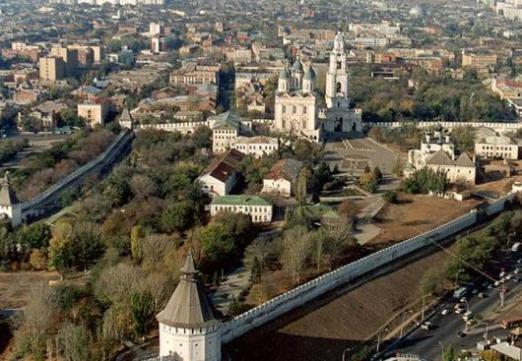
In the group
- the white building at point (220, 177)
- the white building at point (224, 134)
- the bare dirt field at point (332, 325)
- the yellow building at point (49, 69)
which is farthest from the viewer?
the yellow building at point (49, 69)

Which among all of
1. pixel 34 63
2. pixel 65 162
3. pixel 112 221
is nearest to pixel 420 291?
pixel 112 221

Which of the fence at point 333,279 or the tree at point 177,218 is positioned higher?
the tree at point 177,218

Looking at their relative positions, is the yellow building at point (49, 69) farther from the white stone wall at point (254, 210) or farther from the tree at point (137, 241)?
the tree at point (137, 241)

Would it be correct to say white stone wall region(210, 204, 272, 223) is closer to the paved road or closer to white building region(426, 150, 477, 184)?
white building region(426, 150, 477, 184)

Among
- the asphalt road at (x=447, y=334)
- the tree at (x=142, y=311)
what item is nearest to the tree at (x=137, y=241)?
the tree at (x=142, y=311)

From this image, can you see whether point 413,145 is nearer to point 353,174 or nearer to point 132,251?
point 353,174

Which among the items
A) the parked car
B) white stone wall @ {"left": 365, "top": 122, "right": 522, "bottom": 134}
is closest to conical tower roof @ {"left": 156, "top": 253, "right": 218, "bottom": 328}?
the parked car

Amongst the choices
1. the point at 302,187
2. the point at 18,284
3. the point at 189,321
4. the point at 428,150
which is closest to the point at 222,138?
the point at 428,150
